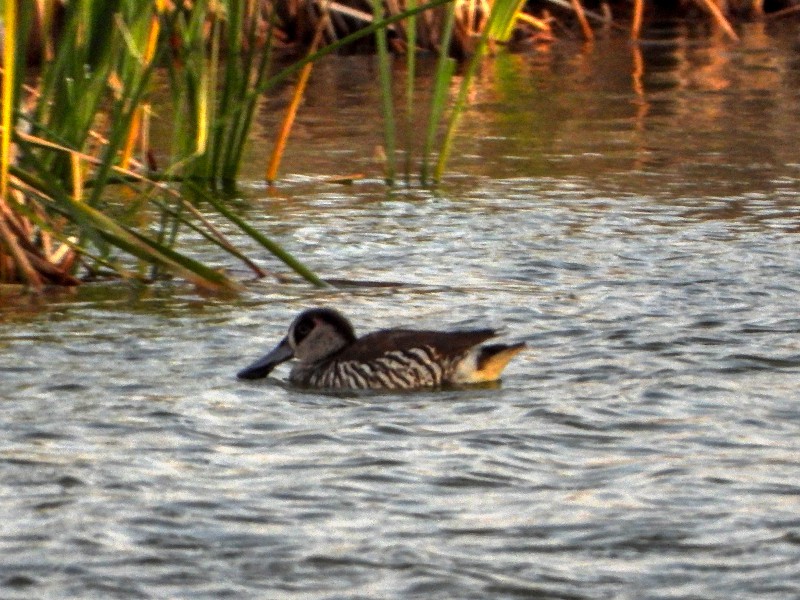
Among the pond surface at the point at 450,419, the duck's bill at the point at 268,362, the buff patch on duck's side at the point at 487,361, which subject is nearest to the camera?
the pond surface at the point at 450,419

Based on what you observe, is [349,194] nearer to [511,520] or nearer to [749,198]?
[749,198]

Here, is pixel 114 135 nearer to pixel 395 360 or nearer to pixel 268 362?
pixel 268 362

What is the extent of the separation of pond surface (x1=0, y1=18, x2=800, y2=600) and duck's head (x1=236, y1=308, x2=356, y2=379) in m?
0.09

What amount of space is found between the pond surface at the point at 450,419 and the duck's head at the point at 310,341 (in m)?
0.09

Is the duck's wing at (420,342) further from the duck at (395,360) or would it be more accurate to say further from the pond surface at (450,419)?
the pond surface at (450,419)

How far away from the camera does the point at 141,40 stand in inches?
325

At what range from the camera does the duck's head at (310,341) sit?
6.71 m

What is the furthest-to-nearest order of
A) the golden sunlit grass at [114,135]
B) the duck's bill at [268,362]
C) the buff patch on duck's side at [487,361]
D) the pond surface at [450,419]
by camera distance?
1. the golden sunlit grass at [114,135]
2. the duck's bill at [268,362]
3. the buff patch on duck's side at [487,361]
4. the pond surface at [450,419]

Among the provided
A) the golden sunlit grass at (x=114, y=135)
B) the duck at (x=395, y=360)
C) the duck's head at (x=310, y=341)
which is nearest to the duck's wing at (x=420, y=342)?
the duck at (x=395, y=360)

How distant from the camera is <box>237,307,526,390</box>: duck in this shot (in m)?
6.55

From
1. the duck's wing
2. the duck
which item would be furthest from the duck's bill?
the duck's wing

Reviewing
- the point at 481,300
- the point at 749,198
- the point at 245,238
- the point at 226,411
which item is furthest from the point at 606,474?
the point at 749,198

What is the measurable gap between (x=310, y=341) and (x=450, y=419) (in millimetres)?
945

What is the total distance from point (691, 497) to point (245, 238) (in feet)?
15.9
